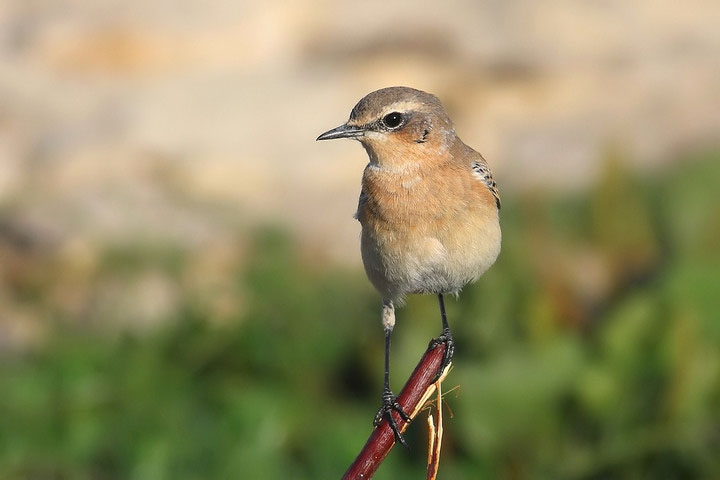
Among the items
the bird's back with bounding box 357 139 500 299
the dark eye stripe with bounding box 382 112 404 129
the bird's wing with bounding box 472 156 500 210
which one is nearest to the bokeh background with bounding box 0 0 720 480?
the bird's wing with bounding box 472 156 500 210

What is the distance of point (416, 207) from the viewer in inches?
150

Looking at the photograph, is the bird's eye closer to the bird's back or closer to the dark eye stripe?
the dark eye stripe

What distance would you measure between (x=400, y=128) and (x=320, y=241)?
17.4ft

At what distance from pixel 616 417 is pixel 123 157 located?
486cm

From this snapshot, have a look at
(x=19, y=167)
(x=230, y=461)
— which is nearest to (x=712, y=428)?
(x=230, y=461)

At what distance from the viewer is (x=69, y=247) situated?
869 cm

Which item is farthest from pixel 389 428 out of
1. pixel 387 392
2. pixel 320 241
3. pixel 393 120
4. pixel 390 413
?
pixel 320 241

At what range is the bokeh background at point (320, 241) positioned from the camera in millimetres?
6469

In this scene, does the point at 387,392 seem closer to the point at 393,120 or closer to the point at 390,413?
the point at 390,413

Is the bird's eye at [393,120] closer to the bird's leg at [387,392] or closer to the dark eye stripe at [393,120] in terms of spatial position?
the dark eye stripe at [393,120]

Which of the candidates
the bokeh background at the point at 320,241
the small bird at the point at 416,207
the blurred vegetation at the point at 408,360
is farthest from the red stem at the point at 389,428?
the bokeh background at the point at 320,241

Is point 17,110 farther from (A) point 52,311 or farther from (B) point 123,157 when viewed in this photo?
(A) point 52,311

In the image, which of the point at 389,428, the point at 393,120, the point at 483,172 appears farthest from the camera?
the point at 483,172

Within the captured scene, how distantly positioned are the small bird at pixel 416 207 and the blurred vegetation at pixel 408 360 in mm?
1560
